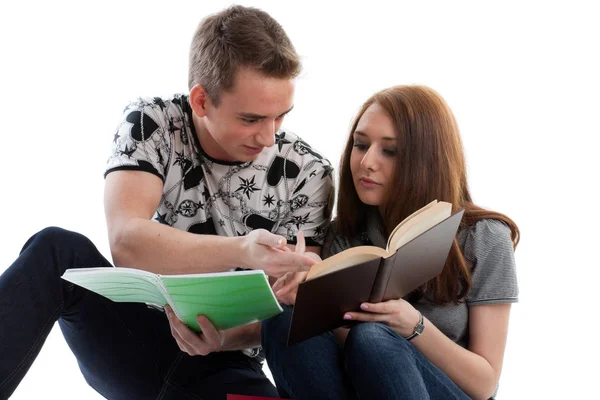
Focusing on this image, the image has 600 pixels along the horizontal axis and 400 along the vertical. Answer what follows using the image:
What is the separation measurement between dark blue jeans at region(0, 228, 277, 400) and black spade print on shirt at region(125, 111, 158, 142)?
→ 1.05 feet

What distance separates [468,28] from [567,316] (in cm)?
119

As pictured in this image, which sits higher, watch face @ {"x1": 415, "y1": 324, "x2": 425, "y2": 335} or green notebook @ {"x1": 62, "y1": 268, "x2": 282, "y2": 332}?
green notebook @ {"x1": 62, "y1": 268, "x2": 282, "y2": 332}

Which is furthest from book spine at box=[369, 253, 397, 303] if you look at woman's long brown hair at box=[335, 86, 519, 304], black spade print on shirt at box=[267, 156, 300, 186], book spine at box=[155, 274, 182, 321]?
black spade print on shirt at box=[267, 156, 300, 186]

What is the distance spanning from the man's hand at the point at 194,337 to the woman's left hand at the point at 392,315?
11.6 inches

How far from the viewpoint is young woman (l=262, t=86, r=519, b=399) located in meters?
1.89

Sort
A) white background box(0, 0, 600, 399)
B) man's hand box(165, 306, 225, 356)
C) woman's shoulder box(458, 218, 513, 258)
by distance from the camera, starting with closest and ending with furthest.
Answer: 1. man's hand box(165, 306, 225, 356)
2. woman's shoulder box(458, 218, 513, 258)
3. white background box(0, 0, 600, 399)

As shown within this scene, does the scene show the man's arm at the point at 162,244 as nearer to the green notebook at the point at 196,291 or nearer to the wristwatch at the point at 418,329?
the green notebook at the point at 196,291

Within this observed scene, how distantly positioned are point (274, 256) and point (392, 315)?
325mm

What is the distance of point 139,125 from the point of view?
2.23 metres

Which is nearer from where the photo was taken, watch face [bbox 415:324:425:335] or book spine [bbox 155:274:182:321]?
book spine [bbox 155:274:182:321]

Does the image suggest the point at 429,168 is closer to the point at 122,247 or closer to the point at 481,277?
the point at 481,277

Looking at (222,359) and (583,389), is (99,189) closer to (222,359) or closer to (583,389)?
(222,359)

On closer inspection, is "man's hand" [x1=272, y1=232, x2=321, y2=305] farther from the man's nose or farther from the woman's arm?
the man's nose

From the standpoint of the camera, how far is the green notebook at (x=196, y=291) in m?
1.62
